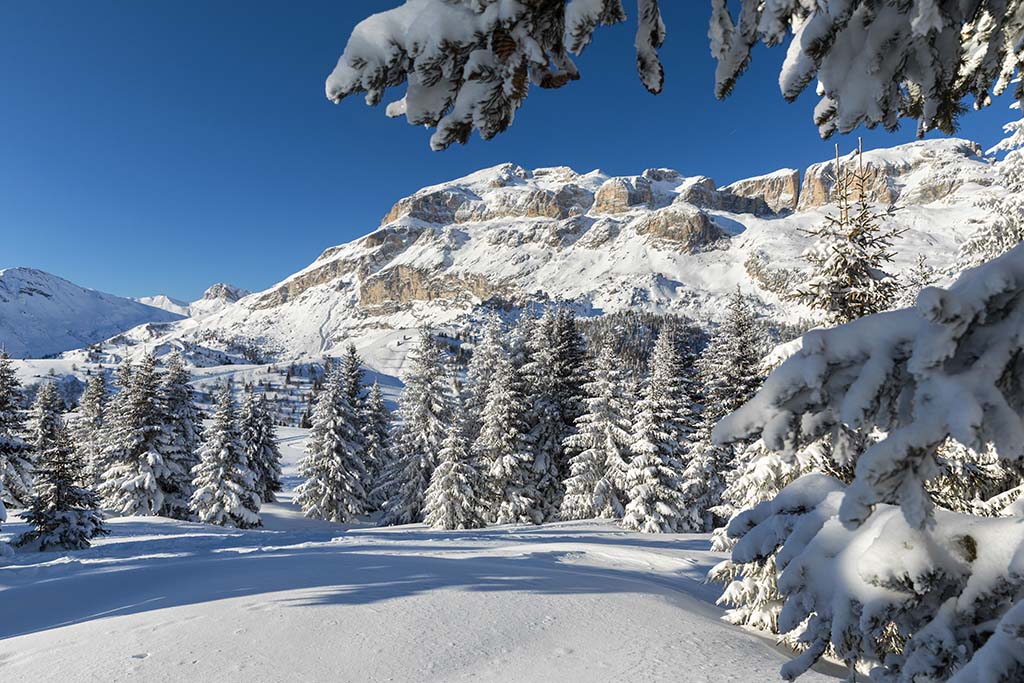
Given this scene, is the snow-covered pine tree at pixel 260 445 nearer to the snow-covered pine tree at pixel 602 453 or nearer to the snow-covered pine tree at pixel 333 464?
the snow-covered pine tree at pixel 333 464

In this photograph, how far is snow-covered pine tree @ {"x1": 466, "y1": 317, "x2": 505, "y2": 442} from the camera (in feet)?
97.4

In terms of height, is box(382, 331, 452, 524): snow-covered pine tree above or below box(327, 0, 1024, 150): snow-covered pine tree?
below

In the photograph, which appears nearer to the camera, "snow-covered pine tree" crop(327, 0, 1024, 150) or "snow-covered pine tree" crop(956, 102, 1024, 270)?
"snow-covered pine tree" crop(327, 0, 1024, 150)

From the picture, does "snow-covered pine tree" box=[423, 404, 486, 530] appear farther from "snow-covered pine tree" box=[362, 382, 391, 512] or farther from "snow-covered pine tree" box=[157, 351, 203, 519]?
"snow-covered pine tree" box=[157, 351, 203, 519]

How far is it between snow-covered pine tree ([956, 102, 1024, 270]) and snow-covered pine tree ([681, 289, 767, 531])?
1082 centimetres

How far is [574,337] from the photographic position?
93.8ft

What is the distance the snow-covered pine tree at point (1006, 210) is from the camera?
961cm

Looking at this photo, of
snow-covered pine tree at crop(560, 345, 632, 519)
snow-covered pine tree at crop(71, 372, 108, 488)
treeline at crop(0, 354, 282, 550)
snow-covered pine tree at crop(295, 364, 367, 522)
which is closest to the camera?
snow-covered pine tree at crop(560, 345, 632, 519)

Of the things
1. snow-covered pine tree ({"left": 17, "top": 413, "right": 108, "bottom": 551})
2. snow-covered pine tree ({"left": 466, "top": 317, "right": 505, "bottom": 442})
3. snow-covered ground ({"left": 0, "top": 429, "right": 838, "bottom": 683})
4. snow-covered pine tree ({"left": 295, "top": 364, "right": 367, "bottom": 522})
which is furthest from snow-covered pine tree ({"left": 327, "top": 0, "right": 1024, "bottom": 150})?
snow-covered pine tree ({"left": 295, "top": 364, "right": 367, "bottom": 522})

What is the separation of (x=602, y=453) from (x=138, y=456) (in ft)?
75.8

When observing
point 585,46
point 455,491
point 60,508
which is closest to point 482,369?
point 455,491

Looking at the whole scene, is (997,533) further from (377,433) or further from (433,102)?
(377,433)

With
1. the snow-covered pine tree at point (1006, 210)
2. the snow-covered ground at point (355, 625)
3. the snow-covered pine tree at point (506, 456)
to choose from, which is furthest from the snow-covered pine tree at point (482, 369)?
the snow-covered pine tree at point (1006, 210)

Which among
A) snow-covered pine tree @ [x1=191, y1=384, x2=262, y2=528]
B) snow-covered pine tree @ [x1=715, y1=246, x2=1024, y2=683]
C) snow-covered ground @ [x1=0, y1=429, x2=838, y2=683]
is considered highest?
snow-covered pine tree @ [x1=715, y1=246, x2=1024, y2=683]
